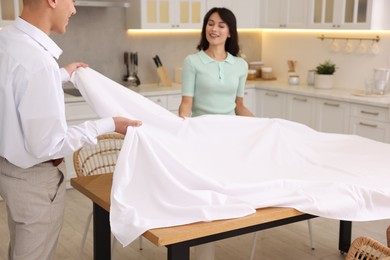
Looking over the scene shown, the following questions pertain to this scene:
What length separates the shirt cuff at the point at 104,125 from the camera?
7.01ft

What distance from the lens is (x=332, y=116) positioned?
5.21m

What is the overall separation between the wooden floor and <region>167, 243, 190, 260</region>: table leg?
161 centimetres

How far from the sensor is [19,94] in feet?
6.40

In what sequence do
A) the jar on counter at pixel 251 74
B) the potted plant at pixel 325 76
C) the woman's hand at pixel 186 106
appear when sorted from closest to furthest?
the woman's hand at pixel 186 106
the potted plant at pixel 325 76
the jar on counter at pixel 251 74

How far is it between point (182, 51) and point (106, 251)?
369cm

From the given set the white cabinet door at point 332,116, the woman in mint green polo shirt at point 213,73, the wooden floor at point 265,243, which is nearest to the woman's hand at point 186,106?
the woman in mint green polo shirt at point 213,73

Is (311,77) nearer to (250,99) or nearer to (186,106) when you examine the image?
(250,99)

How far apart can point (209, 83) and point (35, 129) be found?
1.58m

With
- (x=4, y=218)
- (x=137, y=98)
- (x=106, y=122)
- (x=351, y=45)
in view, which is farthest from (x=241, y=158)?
(x=351, y=45)

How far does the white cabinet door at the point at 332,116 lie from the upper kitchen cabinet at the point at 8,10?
285 cm

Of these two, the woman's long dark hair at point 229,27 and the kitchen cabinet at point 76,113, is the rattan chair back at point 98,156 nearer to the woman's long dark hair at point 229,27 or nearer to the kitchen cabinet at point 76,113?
the woman's long dark hair at point 229,27

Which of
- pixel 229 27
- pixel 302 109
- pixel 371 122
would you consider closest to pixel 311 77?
pixel 302 109

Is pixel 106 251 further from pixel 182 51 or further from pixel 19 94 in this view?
pixel 182 51

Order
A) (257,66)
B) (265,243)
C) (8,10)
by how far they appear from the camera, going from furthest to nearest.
A: (257,66)
(8,10)
(265,243)
